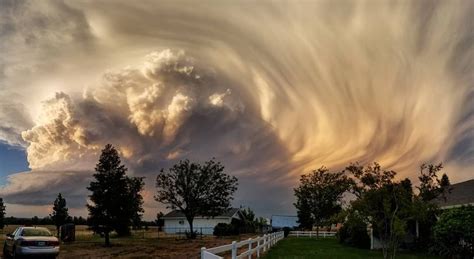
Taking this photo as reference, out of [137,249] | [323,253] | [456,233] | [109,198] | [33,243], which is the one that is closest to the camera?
[33,243]

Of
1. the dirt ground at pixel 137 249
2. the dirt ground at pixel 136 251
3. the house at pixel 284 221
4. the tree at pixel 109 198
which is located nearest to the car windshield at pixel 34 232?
the dirt ground at pixel 137 249

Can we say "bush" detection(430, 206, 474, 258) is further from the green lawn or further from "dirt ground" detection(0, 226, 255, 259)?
"dirt ground" detection(0, 226, 255, 259)

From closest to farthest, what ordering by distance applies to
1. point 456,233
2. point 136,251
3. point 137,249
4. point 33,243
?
point 33,243, point 456,233, point 136,251, point 137,249

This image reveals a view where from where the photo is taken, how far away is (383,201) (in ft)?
59.4

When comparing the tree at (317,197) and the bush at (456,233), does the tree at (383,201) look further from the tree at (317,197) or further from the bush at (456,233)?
the tree at (317,197)

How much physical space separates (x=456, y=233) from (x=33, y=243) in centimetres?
2010

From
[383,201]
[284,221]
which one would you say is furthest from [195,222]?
[383,201]

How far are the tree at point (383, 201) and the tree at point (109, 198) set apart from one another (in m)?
28.6

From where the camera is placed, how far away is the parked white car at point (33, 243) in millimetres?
22484

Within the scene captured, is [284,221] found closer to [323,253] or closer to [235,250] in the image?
→ [323,253]

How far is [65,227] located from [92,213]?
23.1ft

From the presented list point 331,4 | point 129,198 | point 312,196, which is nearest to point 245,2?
point 331,4

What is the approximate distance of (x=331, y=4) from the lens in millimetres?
17625

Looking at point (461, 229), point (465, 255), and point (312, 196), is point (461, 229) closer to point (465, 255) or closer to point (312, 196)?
point (465, 255)
